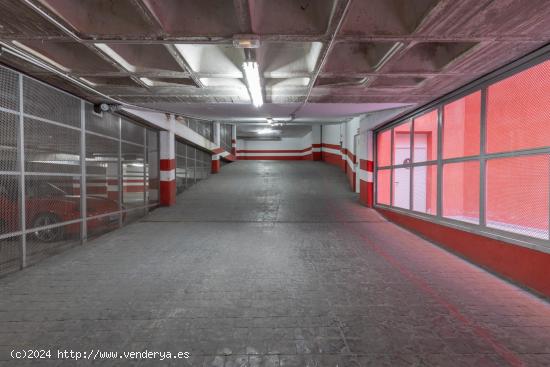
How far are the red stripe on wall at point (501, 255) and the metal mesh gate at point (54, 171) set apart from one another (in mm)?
7140

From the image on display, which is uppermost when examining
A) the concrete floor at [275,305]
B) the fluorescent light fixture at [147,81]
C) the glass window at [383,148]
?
the fluorescent light fixture at [147,81]

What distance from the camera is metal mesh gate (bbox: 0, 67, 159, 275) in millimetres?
3795

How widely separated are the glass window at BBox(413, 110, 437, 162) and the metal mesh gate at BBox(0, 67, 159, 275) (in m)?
7.50

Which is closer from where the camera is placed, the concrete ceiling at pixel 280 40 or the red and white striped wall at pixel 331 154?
the concrete ceiling at pixel 280 40

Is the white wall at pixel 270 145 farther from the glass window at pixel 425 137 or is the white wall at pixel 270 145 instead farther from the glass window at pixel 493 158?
the glass window at pixel 493 158

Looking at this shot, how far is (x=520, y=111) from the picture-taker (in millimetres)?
3709

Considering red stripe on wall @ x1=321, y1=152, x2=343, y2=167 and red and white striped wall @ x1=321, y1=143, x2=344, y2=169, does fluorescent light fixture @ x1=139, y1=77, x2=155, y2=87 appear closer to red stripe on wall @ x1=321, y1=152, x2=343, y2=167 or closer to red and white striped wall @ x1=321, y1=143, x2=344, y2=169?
red and white striped wall @ x1=321, y1=143, x2=344, y2=169

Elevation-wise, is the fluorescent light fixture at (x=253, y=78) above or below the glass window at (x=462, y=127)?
above

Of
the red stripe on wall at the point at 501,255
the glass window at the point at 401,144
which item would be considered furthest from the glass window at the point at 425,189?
the glass window at the point at 401,144

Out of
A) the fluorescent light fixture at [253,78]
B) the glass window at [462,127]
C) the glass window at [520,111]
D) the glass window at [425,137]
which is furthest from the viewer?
the glass window at [425,137]

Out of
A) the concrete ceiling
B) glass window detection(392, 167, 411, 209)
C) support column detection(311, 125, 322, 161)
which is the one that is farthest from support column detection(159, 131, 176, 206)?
support column detection(311, 125, 322, 161)

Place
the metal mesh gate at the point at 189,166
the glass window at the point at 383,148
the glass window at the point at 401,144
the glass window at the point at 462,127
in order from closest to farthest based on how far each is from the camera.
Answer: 1. the glass window at the point at 462,127
2. the glass window at the point at 401,144
3. the glass window at the point at 383,148
4. the metal mesh gate at the point at 189,166

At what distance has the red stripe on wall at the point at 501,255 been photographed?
3.20 m

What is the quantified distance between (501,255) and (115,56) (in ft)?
20.5
